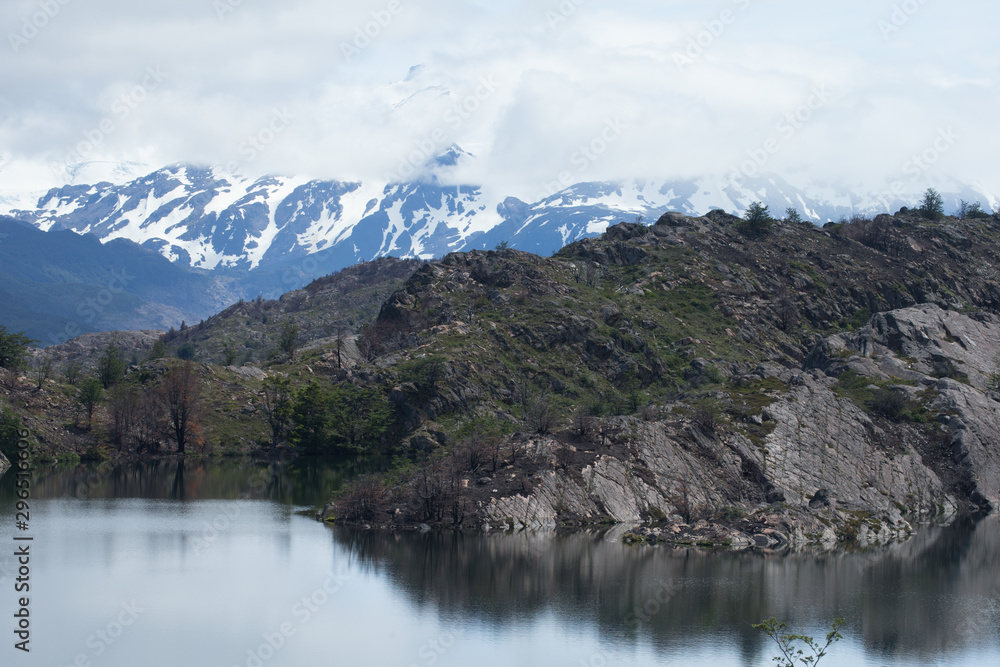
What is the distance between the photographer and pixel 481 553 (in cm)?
6544

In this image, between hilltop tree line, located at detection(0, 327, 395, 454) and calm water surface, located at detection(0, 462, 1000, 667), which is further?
hilltop tree line, located at detection(0, 327, 395, 454)

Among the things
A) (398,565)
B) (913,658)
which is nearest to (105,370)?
(398,565)

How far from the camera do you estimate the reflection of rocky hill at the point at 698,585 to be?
51.8 meters

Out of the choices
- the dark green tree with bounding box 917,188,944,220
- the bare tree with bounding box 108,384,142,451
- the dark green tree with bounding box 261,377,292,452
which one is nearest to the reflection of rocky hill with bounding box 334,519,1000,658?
the dark green tree with bounding box 261,377,292,452

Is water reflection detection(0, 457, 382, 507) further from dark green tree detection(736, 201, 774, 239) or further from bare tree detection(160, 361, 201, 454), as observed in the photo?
dark green tree detection(736, 201, 774, 239)

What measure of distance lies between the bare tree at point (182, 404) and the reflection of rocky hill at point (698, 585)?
52.6m

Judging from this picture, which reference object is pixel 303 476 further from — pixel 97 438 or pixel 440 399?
pixel 97 438

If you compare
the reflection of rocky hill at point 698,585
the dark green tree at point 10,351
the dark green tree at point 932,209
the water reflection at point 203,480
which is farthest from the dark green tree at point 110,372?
A: the dark green tree at point 932,209

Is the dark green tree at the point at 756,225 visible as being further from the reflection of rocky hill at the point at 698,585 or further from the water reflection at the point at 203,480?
the reflection of rocky hill at the point at 698,585

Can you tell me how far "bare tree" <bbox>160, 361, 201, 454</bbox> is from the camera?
4685 inches

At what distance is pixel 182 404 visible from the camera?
390 ft

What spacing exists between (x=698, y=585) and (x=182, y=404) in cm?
7783

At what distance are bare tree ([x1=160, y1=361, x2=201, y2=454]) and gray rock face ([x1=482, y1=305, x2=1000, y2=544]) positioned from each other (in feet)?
184

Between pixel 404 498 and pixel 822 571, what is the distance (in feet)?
98.9
